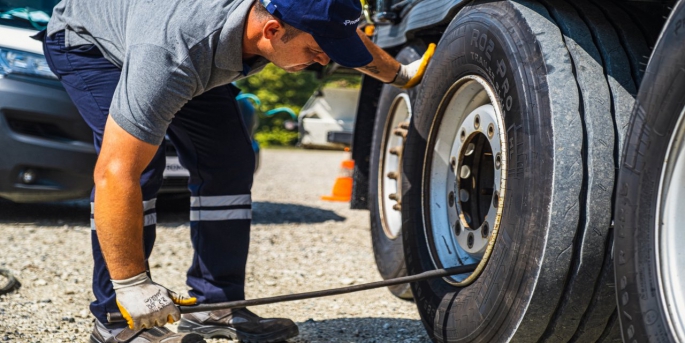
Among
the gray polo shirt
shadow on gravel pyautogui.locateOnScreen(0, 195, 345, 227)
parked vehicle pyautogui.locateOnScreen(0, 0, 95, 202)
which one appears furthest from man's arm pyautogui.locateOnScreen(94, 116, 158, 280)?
shadow on gravel pyautogui.locateOnScreen(0, 195, 345, 227)

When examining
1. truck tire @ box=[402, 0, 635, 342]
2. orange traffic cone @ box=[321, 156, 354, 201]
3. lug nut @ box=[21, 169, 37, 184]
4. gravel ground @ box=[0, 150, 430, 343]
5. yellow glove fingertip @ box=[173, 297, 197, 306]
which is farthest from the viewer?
orange traffic cone @ box=[321, 156, 354, 201]

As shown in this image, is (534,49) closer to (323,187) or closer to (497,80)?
(497,80)

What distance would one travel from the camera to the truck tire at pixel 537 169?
1771 millimetres

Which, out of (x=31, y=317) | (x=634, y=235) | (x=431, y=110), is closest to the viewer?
(x=634, y=235)

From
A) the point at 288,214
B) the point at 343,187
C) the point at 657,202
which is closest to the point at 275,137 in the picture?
the point at 343,187

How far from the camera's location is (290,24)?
2.06 metres

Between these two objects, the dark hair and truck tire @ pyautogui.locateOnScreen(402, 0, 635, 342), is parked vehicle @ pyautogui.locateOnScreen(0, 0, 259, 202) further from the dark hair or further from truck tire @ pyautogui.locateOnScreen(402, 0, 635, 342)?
truck tire @ pyautogui.locateOnScreen(402, 0, 635, 342)

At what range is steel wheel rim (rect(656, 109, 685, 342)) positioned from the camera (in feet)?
4.72

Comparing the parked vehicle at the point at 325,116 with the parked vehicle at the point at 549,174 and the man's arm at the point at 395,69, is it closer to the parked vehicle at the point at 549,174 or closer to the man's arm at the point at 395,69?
the man's arm at the point at 395,69

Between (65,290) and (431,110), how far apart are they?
1875mm

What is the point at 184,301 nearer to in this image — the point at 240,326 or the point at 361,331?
the point at 240,326

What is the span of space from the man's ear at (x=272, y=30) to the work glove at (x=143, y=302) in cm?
78

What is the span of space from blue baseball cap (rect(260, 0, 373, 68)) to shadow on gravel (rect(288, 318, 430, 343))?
3.52 ft

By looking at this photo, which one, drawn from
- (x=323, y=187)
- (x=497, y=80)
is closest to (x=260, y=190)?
(x=323, y=187)
